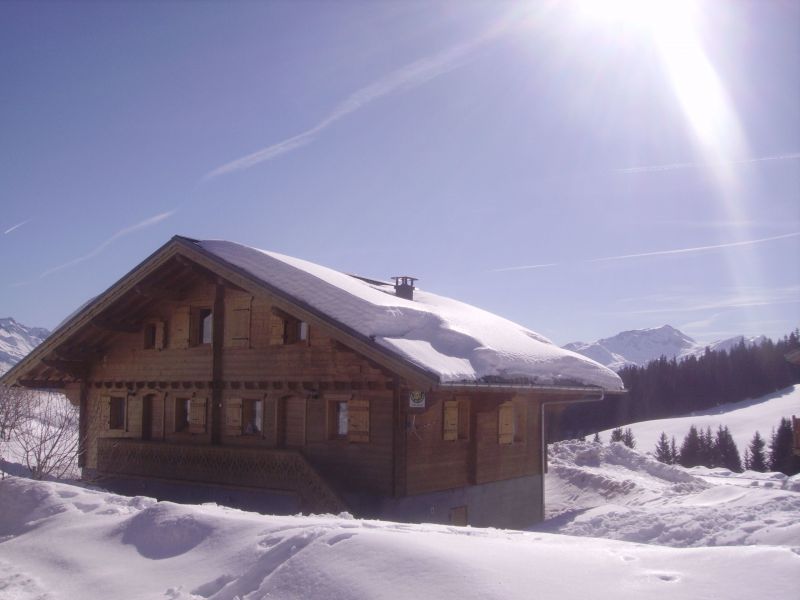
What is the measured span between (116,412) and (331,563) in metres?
15.2

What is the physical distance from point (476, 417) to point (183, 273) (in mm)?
7273

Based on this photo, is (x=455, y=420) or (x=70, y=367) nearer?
(x=455, y=420)

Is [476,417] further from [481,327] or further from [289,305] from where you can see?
[289,305]

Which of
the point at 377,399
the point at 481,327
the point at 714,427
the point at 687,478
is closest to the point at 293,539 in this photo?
the point at 377,399

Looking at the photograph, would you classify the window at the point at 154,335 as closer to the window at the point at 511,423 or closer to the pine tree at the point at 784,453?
the window at the point at 511,423

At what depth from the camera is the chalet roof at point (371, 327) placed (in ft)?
→ 42.3

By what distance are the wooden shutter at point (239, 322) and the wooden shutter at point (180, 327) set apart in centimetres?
130

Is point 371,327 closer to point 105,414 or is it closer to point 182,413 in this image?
point 182,413

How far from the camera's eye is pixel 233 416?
53.7 ft

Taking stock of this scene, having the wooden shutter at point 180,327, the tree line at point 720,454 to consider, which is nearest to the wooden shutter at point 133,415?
the wooden shutter at point 180,327

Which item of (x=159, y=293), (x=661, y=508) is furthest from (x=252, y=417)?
(x=661, y=508)

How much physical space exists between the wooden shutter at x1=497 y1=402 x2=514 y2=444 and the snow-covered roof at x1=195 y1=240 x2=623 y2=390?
1.58 m

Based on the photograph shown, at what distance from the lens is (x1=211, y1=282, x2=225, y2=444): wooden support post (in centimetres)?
1667

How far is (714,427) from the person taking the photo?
9012cm
